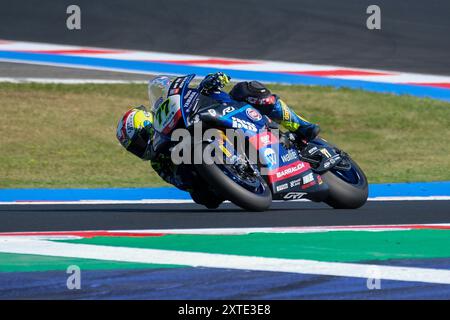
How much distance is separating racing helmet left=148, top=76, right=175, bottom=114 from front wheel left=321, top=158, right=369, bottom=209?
4.78 ft

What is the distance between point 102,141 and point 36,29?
608 centimetres

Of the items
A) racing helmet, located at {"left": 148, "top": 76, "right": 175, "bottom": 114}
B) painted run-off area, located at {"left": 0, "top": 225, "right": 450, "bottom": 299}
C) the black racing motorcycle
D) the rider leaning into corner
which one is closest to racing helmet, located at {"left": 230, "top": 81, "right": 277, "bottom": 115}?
the rider leaning into corner

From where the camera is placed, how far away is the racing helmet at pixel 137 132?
30.0 ft

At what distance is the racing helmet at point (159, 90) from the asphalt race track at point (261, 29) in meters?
8.78

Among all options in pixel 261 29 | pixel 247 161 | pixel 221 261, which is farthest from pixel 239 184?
pixel 261 29

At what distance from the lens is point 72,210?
955cm

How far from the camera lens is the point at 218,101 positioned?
8836mm

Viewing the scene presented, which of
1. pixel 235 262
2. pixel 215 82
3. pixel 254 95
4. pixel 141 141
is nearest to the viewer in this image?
pixel 235 262

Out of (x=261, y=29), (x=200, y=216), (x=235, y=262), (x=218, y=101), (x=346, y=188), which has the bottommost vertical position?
(x=235, y=262)

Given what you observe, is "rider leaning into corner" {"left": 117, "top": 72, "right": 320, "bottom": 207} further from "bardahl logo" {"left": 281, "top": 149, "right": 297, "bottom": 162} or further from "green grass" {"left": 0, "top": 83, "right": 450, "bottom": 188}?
"green grass" {"left": 0, "top": 83, "right": 450, "bottom": 188}

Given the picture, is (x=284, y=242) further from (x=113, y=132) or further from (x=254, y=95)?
(x=113, y=132)

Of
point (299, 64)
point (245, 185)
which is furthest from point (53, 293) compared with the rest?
point (299, 64)

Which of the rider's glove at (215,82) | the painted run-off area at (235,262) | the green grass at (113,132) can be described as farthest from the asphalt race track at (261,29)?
the painted run-off area at (235,262)

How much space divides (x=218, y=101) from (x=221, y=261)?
238cm
